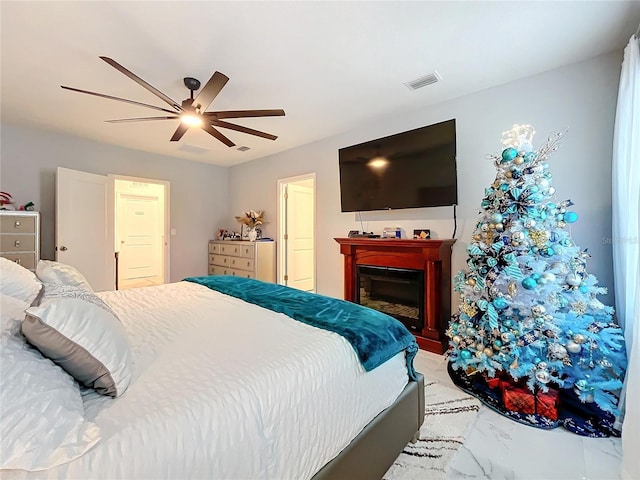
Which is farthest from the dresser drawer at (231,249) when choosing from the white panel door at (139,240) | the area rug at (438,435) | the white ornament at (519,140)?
the white ornament at (519,140)

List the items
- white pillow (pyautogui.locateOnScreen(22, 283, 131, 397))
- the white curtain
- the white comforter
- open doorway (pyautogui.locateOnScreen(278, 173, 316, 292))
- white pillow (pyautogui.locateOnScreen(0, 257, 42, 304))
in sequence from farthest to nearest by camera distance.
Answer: open doorway (pyautogui.locateOnScreen(278, 173, 316, 292)) → the white curtain → white pillow (pyautogui.locateOnScreen(0, 257, 42, 304)) → white pillow (pyautogui.locateOnScreen(22, 283, 131, 397)) → the white comforter

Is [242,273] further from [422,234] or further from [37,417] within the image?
[37,417]

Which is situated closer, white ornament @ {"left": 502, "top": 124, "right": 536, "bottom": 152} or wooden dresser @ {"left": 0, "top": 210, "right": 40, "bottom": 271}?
white ornament @ {"left": 502, "top": 124, "right": 536, "bottom": 152}

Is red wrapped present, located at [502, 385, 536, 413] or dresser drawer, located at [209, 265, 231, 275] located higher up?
dresser drawer, located at [209, 265, 231, 275]

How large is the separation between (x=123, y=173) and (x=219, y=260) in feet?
6.79

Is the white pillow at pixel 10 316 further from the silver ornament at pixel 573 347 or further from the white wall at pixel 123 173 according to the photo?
the white wall at pixel 123 173

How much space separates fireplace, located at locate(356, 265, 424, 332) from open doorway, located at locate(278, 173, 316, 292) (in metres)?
1.39

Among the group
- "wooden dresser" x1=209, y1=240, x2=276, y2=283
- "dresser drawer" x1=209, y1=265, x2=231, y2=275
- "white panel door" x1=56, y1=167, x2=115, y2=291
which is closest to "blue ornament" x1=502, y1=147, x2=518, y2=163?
"wooden dresser" x1=209, y1=240, x2=276, y2=283

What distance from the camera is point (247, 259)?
15.7ft

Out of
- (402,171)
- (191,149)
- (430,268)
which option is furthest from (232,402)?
(191,149)

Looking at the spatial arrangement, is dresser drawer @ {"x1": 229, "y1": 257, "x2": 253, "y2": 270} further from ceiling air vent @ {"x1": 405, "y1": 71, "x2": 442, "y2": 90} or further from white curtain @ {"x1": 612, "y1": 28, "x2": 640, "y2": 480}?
white curtain @ {"x1": 612, "y1": 28, "x2": 640, "y2": 480}

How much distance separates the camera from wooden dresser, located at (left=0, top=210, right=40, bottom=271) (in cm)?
319

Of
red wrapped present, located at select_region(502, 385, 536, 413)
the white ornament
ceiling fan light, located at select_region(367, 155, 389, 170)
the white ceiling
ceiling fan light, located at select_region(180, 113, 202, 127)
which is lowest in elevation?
red wrapped present, located at select_region(502, 385, 536, 413)

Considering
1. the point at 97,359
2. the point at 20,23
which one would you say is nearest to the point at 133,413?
the point at 97,359
